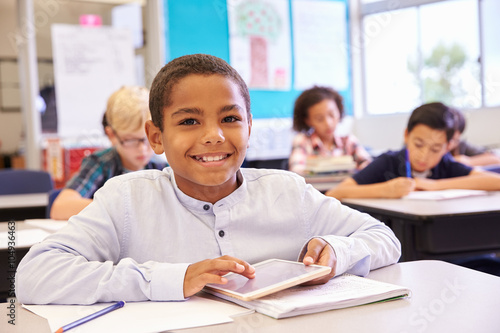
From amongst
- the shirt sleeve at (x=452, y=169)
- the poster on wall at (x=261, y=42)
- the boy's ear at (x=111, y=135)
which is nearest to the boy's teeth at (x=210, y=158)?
the boy's ear at (x=111, y=135)

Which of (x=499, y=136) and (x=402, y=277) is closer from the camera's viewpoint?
(x=402, y=277)

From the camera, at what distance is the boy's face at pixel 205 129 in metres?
1.20

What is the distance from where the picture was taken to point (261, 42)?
19.8ft

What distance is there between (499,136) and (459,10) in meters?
1.34

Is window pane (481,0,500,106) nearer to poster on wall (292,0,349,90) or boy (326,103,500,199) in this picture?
poster on wall (292,0,349,90)

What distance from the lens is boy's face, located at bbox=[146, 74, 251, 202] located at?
120 cm

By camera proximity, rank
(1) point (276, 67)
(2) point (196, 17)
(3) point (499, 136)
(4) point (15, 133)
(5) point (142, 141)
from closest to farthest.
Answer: (5) point (142, 141), (3) point (499, 136), (2) point (196, 17), (1) point (276, 67), (4) point (15, 133)

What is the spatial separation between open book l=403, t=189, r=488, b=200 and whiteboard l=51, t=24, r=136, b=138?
3.13 m

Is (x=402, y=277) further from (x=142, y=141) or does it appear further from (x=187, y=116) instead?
(x=142, y=141)

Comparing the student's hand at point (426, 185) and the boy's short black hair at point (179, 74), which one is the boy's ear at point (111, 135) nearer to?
the boy's short black hair at point (179, 74)

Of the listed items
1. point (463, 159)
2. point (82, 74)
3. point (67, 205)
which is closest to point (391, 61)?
point (463, 159)

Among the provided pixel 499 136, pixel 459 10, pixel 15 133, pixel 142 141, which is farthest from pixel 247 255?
pixel 15 133

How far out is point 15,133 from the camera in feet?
27.1

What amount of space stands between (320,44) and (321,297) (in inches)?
227
